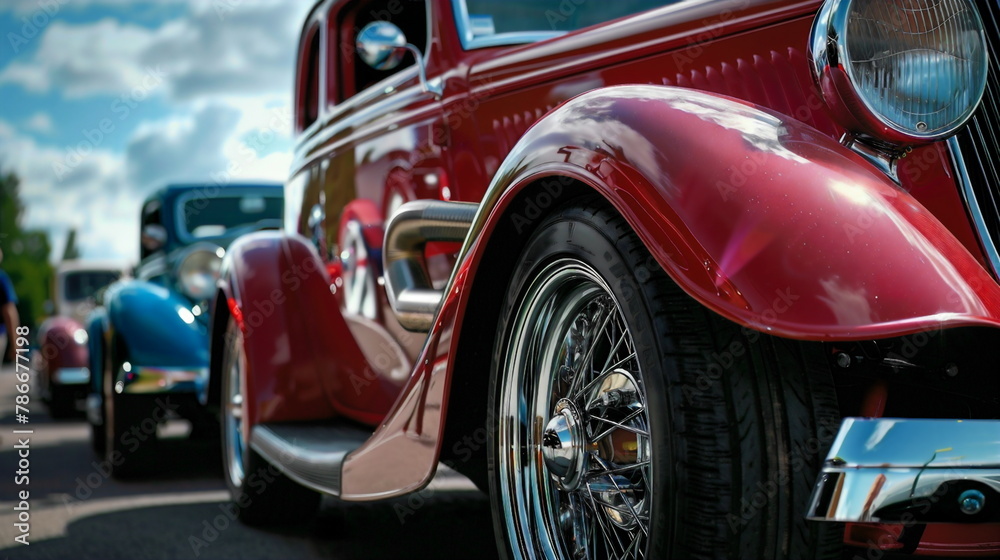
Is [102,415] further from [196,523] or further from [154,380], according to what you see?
[196,523]

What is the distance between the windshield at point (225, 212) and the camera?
6930 millimetres

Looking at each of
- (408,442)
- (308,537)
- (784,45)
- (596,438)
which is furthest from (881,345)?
(308,537)

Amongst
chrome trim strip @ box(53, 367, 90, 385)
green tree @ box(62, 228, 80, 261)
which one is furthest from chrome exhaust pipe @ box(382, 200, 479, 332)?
green tree @ box(62, 228, 80, 261)

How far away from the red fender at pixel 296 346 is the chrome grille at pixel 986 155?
6.22 feet

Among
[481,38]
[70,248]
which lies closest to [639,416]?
[481,38]

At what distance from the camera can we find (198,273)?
18.2 ft

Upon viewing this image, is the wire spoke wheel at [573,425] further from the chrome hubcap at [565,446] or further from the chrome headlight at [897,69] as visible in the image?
the chrome headlight at [897,69]

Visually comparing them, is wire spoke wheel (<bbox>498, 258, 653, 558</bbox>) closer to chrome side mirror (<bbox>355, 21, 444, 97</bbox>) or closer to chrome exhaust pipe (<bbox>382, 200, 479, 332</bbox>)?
chrome exhaust pipe (<bbox>382, 200, 479, 332</bbox>)

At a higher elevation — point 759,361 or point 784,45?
point 784,45

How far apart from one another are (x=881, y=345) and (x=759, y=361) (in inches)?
9.2

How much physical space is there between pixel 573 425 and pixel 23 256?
59584 mm

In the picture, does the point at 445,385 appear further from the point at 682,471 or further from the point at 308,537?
the point at 308,537

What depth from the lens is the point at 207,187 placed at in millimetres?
7129

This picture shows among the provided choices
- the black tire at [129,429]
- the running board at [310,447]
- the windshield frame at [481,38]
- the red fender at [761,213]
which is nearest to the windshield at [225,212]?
the black tire at [129,429]
